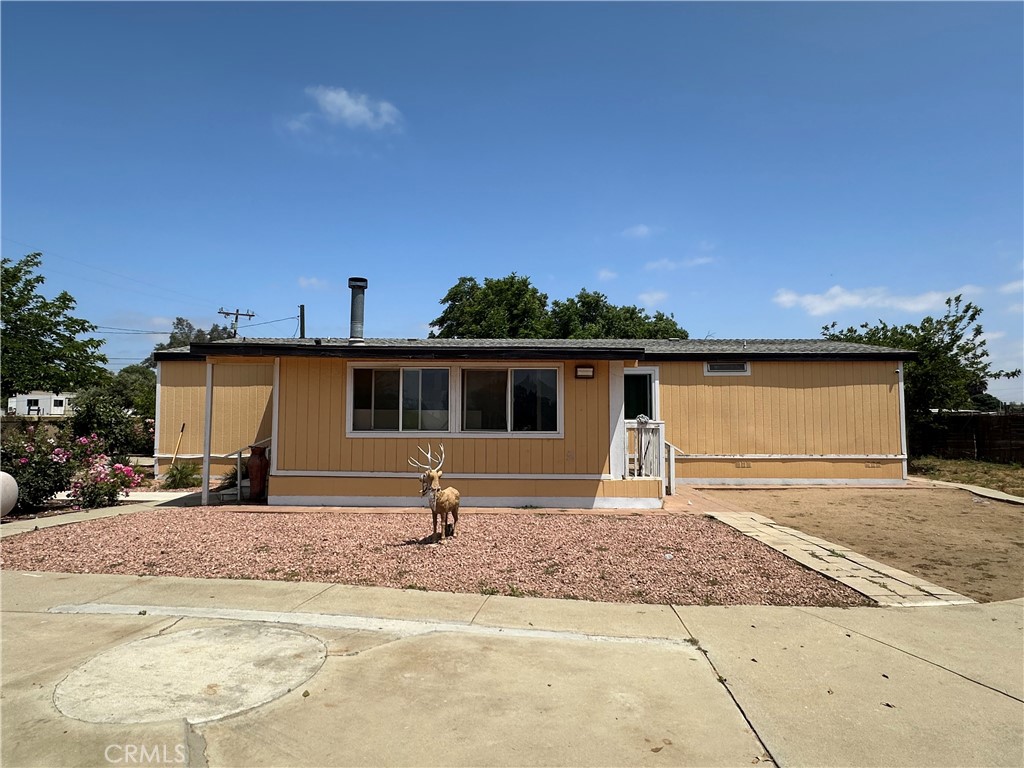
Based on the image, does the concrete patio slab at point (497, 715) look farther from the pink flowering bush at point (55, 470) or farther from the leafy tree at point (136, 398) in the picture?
the leafy tree at point (136, 398)

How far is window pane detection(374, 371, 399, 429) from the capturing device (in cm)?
1009

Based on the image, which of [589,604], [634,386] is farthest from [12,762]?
[634,386]

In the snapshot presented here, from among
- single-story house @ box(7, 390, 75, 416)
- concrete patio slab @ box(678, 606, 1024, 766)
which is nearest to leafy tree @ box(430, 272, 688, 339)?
concrete patio slab @ box(678, 606, 1024, 766)

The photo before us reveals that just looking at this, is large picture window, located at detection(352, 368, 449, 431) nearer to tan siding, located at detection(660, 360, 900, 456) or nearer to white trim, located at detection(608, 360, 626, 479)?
white trim, located at detection(608, 360, 626, 479)

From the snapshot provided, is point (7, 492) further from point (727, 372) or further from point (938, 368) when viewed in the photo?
point (938, 368)

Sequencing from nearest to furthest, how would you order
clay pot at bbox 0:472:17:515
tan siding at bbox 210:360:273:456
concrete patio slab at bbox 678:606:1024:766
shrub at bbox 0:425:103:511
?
concrete patio slab at bbox 678:606:1024:766
clay pot at bbox 0:472:17:515
shrub at bbox 0:425:103:511
tan siding at bbox 210:360:273:456

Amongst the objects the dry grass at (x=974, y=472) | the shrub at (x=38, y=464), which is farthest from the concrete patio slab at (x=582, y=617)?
the dry grass at (x=974, y=472)

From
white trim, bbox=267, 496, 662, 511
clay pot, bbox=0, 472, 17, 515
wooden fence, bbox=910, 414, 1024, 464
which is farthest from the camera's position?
wooden fence, bbox=910, 414, 1024, 464

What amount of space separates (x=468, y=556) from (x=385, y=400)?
4210mm

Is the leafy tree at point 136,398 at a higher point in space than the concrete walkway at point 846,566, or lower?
higher

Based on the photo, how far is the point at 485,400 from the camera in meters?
10.1

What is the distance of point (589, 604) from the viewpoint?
5223mm

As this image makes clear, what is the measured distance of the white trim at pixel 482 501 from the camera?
998 cm

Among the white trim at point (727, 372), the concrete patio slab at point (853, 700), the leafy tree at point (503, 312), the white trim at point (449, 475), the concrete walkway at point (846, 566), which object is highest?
the leafy tree at point (503, 312)
